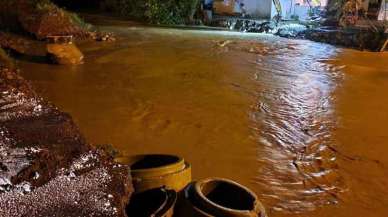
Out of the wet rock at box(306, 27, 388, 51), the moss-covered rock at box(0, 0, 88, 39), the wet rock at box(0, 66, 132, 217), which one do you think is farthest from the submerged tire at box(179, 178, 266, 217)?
the wet rock at box(306, 27, 388, 51)

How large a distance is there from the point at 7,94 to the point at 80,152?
1782mm

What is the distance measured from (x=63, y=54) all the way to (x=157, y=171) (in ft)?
21.4

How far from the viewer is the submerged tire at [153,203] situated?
250 cm

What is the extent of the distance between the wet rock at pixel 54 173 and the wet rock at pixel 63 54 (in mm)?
5218

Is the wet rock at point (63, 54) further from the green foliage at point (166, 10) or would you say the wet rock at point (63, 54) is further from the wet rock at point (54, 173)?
the green foliage at point (166, 10)

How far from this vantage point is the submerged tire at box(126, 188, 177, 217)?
2.50 meters

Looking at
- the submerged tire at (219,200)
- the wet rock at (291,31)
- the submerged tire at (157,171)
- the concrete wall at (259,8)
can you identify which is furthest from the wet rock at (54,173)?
the concrete wall at (259,8)

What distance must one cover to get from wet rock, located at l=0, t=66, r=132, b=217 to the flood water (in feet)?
5.32

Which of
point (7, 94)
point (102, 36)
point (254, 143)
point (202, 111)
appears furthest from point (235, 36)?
point (7, 94)

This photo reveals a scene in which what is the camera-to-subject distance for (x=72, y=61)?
8.62 metres

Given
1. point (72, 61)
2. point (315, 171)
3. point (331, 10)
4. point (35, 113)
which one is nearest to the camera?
point (35, 113)

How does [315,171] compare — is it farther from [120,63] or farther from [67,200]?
[120,63]

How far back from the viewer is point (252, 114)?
6.15 metres

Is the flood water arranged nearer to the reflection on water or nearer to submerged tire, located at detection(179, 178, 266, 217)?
the reflection on water
